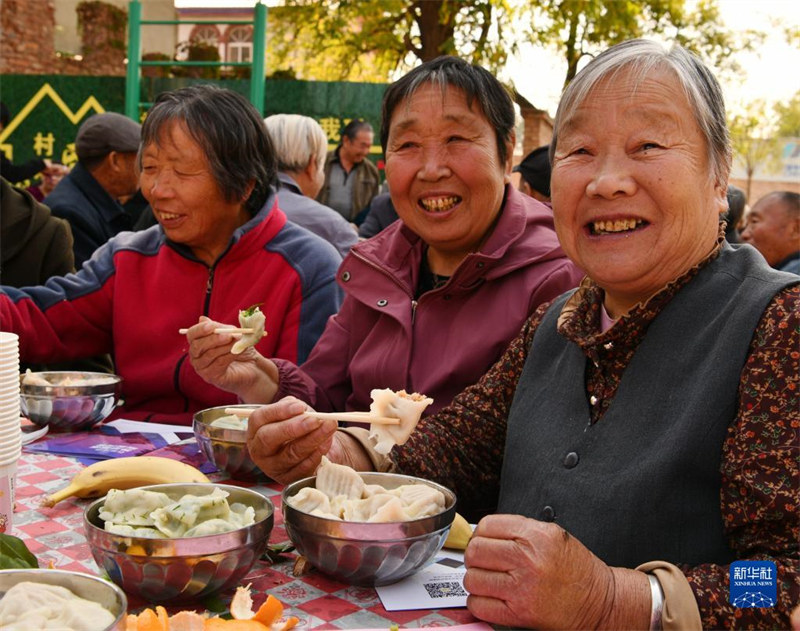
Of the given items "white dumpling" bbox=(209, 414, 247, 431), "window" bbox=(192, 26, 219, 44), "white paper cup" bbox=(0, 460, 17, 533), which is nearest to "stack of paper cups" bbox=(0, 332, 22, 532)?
"white paper cup" bbox=(0, 460, 17, 533)

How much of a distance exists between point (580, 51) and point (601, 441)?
1428 cm

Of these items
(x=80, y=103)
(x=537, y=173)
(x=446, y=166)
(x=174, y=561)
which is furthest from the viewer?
(x=80, y=103)

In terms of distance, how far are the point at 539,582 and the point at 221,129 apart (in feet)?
7.32

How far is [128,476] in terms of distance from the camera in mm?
1831

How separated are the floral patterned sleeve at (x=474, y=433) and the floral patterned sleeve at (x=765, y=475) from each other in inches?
25.8

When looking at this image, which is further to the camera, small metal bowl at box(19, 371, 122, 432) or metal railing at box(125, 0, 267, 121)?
metal railing at box(125, 0, 267, 121)

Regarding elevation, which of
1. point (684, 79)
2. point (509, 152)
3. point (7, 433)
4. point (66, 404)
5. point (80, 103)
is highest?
point (80, 103)

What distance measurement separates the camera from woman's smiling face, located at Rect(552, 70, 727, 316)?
160 cm

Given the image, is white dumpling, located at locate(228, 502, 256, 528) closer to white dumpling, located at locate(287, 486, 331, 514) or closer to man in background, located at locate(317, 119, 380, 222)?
white dumpling, located at locate(287, 486, 331, 514)

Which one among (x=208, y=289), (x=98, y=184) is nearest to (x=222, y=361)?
(x=208, y=289)

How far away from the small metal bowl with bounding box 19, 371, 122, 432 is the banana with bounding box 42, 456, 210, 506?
1.98ft

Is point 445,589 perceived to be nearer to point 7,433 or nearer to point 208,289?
point 7,433

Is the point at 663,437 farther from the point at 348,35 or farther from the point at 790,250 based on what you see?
the point at 348,35

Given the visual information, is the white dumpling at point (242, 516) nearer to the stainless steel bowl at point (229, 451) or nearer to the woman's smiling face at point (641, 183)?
the stainless steel bowl at point (229, 451)
